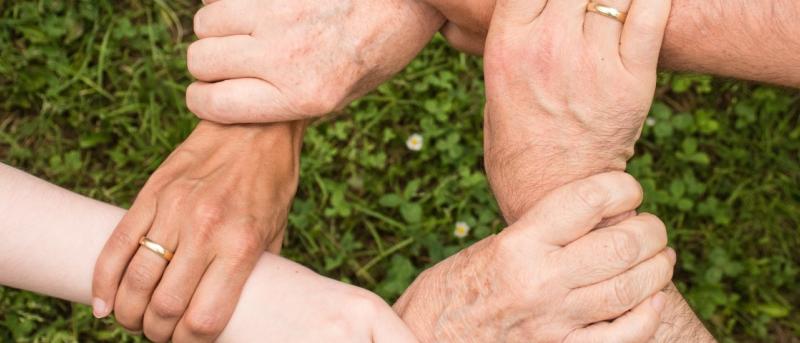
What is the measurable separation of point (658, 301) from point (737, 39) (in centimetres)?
64

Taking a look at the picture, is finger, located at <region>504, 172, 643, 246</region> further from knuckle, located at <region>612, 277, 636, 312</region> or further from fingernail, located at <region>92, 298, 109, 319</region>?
fingernail, located at <region>92, 298, 109, 319</region>

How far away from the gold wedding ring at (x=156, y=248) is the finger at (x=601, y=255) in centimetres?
96

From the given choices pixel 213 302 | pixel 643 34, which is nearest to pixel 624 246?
pixel 643 34

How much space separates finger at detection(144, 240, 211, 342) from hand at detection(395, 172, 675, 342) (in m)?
0.70

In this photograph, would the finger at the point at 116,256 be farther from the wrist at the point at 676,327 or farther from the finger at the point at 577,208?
the wrist at the point at 676,327

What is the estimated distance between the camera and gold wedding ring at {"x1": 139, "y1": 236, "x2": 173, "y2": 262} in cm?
212

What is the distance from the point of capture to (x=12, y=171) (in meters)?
2.17

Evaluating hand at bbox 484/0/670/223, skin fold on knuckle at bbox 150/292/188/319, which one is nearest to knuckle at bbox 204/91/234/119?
skin fold on knuckle at bbox 150/292/188/319

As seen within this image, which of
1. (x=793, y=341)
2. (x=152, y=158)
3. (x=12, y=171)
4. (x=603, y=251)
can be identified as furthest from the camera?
(x=152, y=158)

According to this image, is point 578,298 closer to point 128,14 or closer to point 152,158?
point 152,158

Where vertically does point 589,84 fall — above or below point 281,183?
above

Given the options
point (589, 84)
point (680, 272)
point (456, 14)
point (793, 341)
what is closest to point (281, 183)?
point (456, 14)

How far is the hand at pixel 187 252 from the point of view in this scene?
2.11 metres

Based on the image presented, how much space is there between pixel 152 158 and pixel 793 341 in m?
2.45
